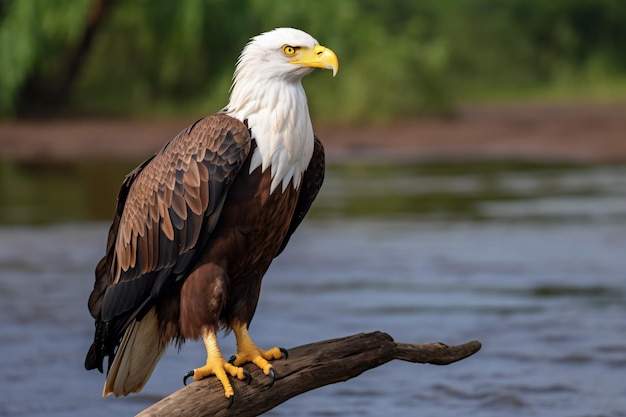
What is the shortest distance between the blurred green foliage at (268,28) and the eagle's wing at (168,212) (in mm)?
16057

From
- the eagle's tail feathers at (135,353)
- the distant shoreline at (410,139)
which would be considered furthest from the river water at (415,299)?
the distant shoreline at (410,139)

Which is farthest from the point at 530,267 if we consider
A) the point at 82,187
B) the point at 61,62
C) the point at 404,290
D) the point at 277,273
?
the point at 61,62

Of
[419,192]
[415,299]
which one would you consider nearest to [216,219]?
[415,299]

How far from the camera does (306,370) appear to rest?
17.1ft

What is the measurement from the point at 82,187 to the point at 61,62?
24.2 ft

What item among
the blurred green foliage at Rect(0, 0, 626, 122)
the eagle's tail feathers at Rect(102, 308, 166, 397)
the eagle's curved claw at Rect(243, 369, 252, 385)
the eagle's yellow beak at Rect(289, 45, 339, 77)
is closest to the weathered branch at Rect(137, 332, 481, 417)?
the eagle's curved claw at Rect(243, 369, 252, 385)

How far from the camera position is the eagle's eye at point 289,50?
501cm

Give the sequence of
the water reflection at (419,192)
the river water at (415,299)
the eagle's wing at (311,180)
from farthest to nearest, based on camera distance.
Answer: the water reflection at (419,192) → the river water at (415,299) → the eagle's wing at (311,180)

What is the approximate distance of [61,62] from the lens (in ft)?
77.3

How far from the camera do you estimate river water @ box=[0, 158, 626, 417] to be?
283 inches

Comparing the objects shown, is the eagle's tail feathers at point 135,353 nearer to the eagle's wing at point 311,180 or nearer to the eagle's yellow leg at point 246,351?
the eagle's yellow leg at point 246,351

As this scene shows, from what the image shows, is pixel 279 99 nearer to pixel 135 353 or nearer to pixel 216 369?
pixel 216 369

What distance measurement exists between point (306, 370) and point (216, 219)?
2.23 ft

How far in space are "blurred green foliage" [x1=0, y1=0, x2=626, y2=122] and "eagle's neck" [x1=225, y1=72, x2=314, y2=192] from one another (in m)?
16.3
